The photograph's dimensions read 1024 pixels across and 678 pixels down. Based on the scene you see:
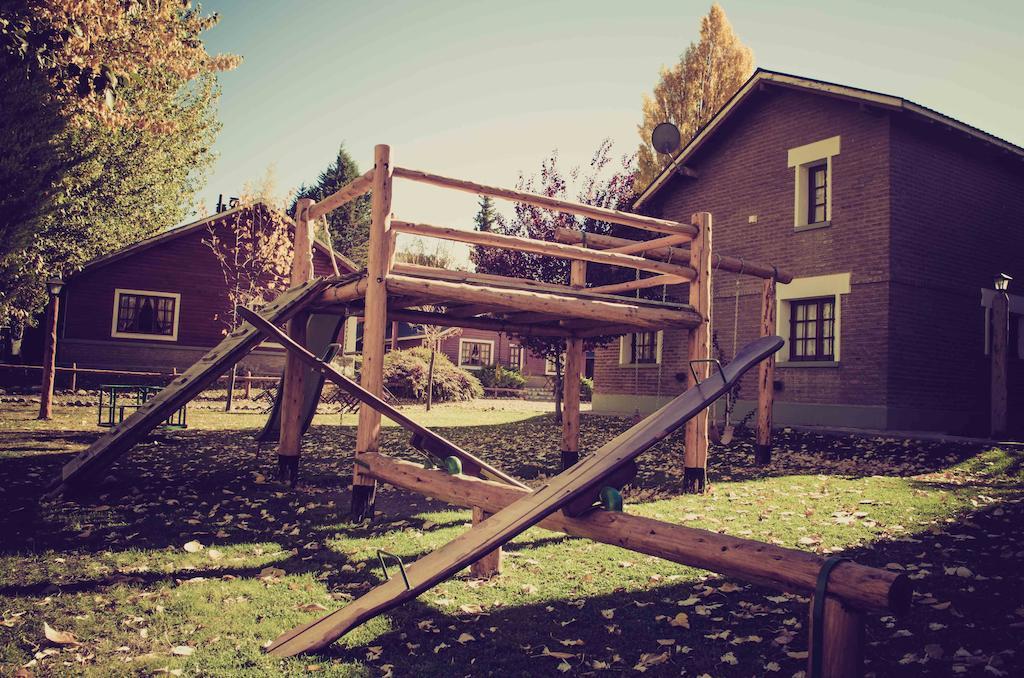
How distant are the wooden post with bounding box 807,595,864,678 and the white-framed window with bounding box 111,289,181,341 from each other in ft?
88.4

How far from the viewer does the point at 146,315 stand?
82.9ft

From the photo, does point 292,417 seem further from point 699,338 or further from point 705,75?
point 705,75

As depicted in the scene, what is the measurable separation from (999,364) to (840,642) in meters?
13.0

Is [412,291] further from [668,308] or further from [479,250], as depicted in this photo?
[479,250]

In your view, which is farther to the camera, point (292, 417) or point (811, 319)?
point (811, 319)

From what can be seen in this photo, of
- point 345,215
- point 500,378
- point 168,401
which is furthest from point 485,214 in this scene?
point 168,401

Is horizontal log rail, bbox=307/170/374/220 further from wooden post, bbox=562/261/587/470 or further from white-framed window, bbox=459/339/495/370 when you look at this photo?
white-framed window, bbox=459/339/495/370

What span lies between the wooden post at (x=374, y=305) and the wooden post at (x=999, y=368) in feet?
38.8

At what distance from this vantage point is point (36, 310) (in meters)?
24.0

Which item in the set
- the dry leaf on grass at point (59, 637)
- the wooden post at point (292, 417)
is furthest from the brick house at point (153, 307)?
the dry leaf on grass at point (59, 637)

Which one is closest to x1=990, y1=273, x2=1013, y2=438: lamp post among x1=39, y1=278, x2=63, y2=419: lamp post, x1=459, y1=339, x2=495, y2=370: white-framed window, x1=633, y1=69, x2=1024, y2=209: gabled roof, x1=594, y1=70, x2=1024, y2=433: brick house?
x1=594, y1=70, x2=1024, y2=433: brick house

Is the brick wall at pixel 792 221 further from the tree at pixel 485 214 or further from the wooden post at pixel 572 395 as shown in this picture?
the tree at pixel 485 214

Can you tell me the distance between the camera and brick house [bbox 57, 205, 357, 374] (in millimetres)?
24078

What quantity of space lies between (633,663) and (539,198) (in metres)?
4.88
